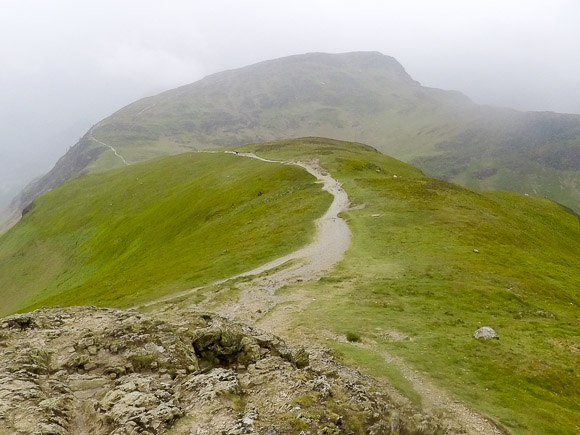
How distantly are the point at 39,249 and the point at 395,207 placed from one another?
108 m

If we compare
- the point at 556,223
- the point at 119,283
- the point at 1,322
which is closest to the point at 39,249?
the point at 119,283

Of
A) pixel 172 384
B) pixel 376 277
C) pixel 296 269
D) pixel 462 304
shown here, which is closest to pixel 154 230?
pixel 296 269

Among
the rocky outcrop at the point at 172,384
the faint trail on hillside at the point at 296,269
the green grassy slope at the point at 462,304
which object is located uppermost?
the rocky outcrop at the point at 172,384

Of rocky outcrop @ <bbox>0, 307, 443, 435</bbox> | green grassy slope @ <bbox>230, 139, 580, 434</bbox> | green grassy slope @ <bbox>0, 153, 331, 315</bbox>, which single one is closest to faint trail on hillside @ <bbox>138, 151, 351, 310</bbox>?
green grassy slope @ <bbox>230, 139, 580, 434</bbox>

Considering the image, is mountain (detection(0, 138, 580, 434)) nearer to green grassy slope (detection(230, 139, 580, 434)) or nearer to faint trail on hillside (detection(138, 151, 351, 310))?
green grassy slope (detection(230, 139, 580, 434))

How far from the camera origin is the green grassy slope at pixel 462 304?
81.9 feet

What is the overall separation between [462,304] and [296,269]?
18.0 metres

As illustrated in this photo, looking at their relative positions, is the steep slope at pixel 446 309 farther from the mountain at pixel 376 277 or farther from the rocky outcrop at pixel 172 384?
the rocky outcrop at pixel 172 384

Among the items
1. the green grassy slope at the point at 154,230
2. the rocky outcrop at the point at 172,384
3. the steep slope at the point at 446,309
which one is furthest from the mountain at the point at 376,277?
the rocky outcrop at the point at 172,384

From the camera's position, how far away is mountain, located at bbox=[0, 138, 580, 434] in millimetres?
25406

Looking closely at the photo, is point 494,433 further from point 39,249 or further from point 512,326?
point 39,249

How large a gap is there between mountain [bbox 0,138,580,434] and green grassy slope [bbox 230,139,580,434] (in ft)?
0.50

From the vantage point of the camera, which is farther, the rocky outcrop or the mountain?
the mountain

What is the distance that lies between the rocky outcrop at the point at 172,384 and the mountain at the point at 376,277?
73 centimetres
